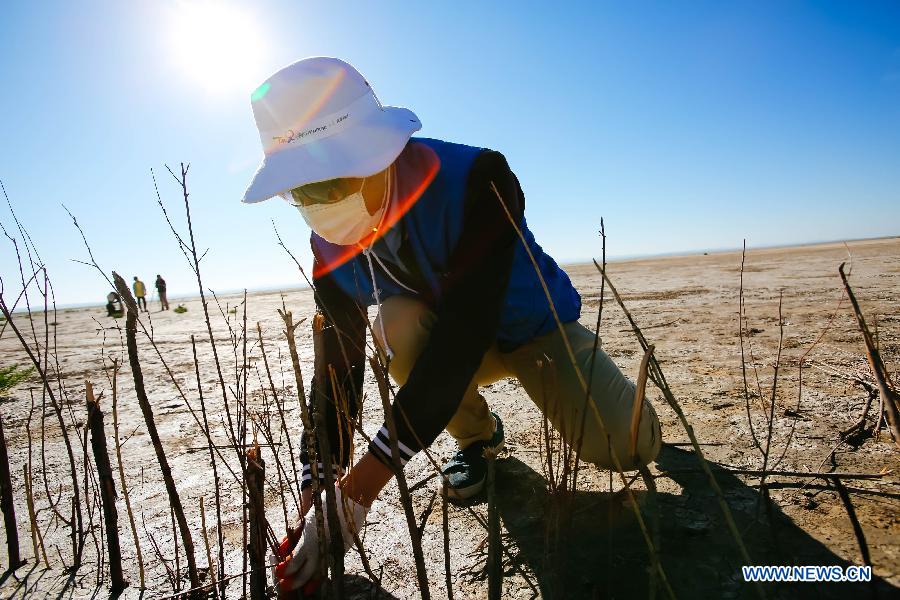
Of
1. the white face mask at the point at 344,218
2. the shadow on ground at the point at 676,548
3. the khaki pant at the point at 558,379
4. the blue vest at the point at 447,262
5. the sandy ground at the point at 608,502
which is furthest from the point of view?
the khaki pant at the point at 558,379

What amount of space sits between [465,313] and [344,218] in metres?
0.50

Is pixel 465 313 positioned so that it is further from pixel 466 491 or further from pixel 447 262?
pixel 466 491

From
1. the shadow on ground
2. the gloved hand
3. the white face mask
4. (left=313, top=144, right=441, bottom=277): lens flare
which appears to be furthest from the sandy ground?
(left=313, top=144, right=441, bottom=277): lens flare

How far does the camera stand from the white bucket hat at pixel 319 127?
1.40 m

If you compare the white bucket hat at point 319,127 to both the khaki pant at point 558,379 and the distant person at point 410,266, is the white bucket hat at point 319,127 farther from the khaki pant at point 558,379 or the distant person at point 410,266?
the khaki pant at point 558,379

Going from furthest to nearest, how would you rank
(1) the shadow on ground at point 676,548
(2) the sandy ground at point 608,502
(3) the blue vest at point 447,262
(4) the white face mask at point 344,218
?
1. (3) the blue vest at point 447,262
2. (4) the white face mask at point 344,218
3. (2) the sandy ground at point 608,502
4. (1) the shadow on ground at point 676,548

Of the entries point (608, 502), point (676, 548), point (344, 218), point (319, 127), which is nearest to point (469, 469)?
point (608, 502)

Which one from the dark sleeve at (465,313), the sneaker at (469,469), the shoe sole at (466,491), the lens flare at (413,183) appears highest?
the lens flare at (413,183)

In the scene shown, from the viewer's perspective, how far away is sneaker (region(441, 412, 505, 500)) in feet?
6.38

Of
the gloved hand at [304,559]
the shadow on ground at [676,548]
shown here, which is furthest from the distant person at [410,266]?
the shadow on ground at [676,548]

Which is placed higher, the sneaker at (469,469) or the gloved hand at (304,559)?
the gloved hand at (304,559)

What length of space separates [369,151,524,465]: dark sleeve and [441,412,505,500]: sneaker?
1.74 feet

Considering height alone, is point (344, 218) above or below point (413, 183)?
below

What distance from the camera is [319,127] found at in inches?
58.4
